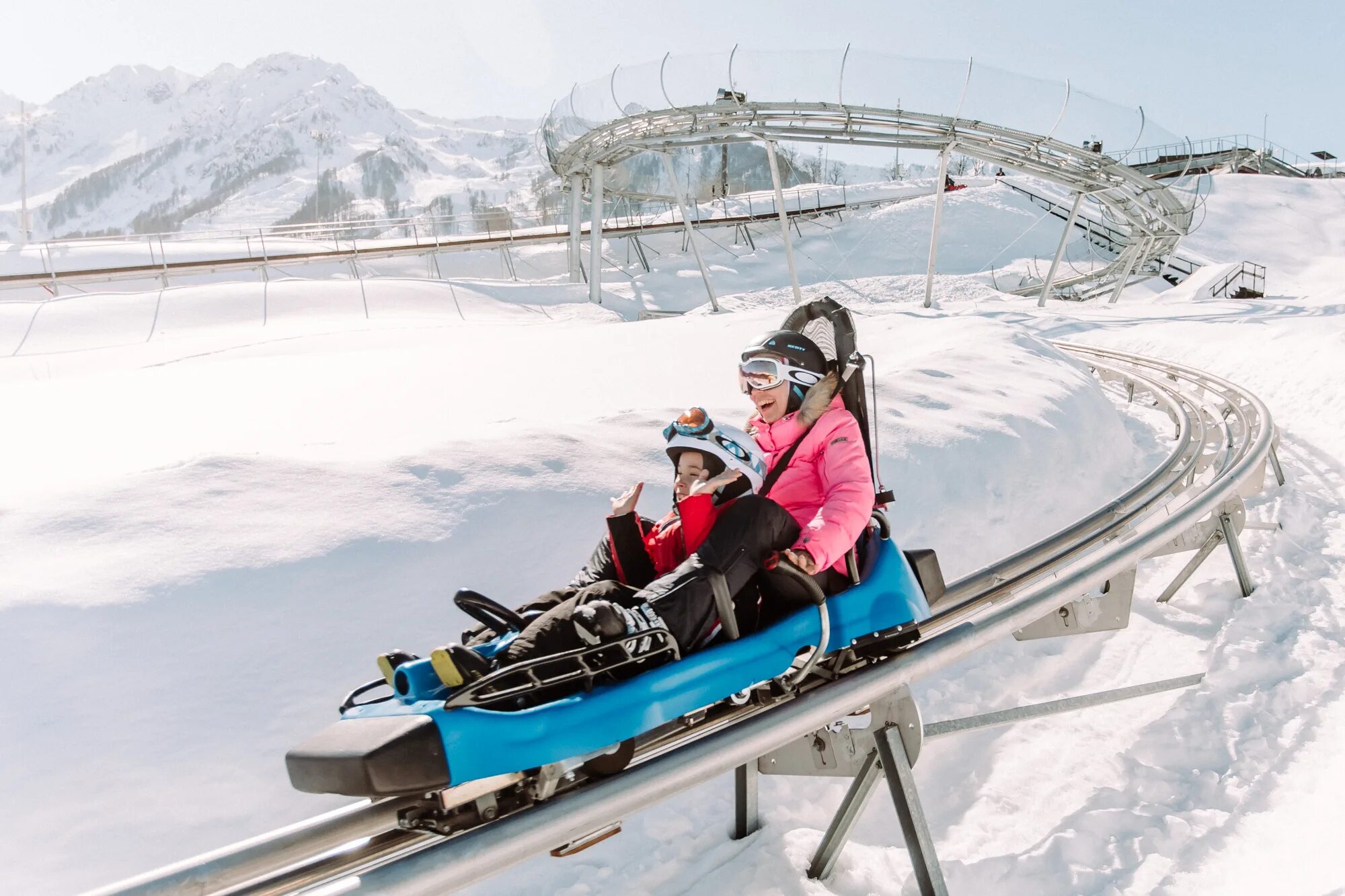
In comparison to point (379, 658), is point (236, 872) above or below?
below

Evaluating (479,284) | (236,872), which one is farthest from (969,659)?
(479,284)

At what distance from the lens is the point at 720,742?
2336mm

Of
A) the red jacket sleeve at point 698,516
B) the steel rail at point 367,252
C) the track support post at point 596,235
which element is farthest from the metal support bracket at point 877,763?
the steel rail at point 367,252

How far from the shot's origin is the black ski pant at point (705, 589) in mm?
2279

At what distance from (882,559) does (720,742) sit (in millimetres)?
1043

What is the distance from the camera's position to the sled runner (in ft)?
6.28

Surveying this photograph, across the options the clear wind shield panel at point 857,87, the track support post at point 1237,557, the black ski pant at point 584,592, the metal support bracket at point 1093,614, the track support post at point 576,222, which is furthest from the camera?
the track support post at point 576,222

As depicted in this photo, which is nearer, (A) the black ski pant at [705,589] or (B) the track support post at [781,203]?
(A) the black ski pant at [705,589]

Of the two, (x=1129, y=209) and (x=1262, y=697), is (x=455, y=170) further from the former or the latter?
(x=1262, y=697)

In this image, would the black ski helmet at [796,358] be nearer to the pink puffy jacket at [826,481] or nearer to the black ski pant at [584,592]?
the pink puffy jacket at [826,481]

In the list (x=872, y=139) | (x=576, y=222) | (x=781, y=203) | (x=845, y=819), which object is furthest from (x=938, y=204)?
(x=845, y=819)

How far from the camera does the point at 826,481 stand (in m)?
3.12

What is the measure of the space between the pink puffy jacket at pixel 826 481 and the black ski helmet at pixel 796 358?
0.29 feet

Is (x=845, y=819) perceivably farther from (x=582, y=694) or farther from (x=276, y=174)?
(x=276, y=174)
